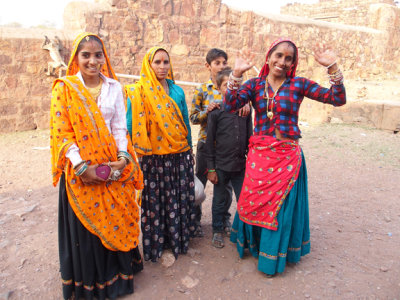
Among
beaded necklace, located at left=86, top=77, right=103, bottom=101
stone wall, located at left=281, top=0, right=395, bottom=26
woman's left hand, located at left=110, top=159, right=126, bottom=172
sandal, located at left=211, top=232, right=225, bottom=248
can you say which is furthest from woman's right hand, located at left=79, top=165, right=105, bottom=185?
stone wall, located at left=281, top=0, right=395, bottom=26

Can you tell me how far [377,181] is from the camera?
4469mm

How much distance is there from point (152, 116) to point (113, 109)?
42cm

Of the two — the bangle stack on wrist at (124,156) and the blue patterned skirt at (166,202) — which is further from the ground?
→ the bangle stack on wrist at (124,156)

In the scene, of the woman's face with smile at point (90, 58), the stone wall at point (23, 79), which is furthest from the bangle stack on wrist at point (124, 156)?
the stone wall at point (23, 79)

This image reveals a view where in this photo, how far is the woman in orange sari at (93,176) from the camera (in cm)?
181

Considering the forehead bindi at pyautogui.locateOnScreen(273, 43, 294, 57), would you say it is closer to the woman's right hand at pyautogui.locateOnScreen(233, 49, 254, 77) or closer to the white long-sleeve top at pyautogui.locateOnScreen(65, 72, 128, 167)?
the woman's right hand at pyautogui.locateOnScreen(233, 49, 254, 77)

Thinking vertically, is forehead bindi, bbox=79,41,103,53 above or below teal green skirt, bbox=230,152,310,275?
above

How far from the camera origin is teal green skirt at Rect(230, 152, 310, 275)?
228 centimetres

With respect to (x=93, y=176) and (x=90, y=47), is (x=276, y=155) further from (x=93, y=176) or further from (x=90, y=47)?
(x=90, y=47)

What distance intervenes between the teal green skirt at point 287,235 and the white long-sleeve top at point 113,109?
1161 mm

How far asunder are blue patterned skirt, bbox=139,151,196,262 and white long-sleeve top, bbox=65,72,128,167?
16.8 inches

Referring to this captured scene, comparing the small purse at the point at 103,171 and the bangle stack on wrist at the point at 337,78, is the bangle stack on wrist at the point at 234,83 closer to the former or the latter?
the bangle stack on wrist at the point at 337,78

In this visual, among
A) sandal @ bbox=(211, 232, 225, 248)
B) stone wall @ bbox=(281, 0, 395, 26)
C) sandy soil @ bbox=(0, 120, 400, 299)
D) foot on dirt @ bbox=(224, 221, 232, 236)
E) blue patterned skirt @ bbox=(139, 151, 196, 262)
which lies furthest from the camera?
stone wall @ bbox=(281, 0, 395, 26)

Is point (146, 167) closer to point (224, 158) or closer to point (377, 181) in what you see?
point (224, 158)
